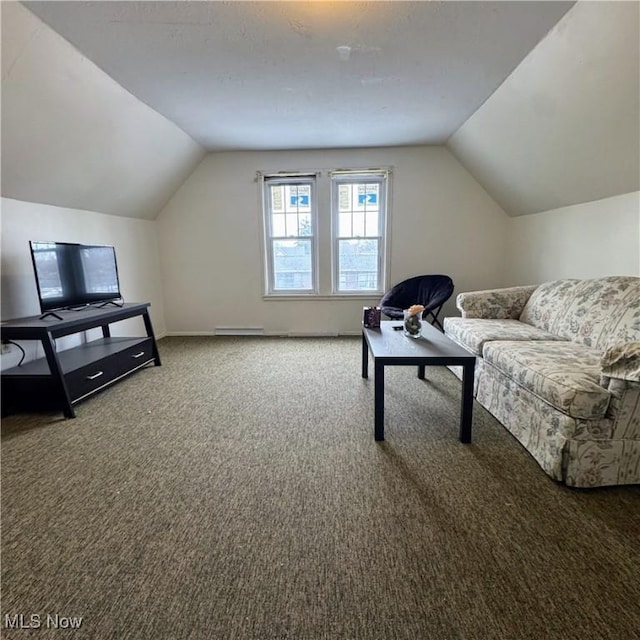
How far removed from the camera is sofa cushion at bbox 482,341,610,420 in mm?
1625

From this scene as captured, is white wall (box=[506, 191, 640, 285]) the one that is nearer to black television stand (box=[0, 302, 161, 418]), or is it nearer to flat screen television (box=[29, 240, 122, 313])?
black television stand (box=[0, 302, 161, 418])

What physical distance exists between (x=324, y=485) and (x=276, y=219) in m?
3.74

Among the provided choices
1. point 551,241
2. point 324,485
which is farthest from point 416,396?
point 551,241

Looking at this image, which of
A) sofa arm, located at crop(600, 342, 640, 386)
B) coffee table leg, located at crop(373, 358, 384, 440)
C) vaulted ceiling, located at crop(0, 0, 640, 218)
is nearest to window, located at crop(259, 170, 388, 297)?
vaulted ceiling, located at crop(0, 0, 640, 218)

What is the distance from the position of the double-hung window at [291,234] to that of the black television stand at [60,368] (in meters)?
2.14

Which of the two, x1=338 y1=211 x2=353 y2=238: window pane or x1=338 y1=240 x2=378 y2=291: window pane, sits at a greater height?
x1=338 y1=211 x2=353 y2=238: window pane

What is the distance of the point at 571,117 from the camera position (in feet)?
8.18

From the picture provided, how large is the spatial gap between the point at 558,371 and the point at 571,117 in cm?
190

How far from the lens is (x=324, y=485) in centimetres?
175

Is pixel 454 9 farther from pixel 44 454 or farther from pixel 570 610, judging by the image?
pixel 44 454

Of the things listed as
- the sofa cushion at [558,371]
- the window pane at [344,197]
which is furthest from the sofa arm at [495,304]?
the window pane at [344,197]

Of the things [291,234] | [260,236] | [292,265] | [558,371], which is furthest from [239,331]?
[558,371]

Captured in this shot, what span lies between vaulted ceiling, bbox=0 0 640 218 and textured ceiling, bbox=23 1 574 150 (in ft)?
0.04

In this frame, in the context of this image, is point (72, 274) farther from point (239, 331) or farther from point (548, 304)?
point (548, 304)
